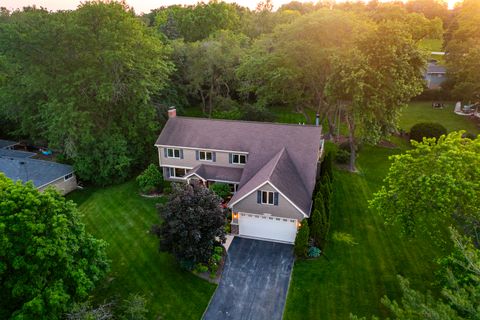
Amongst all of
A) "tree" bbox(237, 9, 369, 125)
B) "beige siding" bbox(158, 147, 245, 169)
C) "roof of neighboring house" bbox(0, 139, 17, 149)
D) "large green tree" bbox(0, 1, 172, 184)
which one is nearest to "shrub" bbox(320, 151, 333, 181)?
"beige siding" bbox(158, 147, 245, 169)

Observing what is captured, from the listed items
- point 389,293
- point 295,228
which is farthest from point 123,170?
point 389,293

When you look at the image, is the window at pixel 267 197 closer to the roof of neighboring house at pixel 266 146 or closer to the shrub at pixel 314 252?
the roof of neighboring house at pixel 266 146

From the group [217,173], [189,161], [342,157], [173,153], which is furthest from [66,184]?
[342,157]

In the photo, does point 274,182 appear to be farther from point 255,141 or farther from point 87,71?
point 87,71

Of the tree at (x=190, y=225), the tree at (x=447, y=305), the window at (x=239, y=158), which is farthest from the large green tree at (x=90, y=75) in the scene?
the tree at (x=447, y=305)

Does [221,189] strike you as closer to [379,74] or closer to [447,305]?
[379,74]

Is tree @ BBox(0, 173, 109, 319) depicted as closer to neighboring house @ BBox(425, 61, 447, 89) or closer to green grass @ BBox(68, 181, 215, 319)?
green grass @ BBox(68, 181, 215, 319)

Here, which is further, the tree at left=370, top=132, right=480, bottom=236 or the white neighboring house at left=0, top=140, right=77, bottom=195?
the white neighboring house at left=0, top=140, right=77, bottom=195
